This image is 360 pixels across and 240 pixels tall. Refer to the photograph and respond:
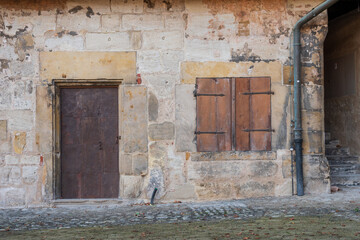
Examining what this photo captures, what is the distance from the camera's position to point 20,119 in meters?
6.40

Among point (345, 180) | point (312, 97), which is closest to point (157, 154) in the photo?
point (312, 97)

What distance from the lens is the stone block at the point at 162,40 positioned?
6480mm

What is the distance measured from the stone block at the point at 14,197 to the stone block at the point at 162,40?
9.60 feet

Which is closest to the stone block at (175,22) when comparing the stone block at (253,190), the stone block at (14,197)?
the stone block at (253,190)

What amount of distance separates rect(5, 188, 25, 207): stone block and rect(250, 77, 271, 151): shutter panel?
143 inches

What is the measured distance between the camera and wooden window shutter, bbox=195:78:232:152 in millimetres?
6457

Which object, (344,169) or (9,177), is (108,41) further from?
(344,169)

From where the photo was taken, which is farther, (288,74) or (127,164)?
(288,74)

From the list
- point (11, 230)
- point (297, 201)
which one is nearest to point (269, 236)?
point (297, 201)

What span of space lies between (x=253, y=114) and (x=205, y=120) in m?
0.75

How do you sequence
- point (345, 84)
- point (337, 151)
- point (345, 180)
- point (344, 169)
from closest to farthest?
point (345, 180) → point (344, 169) → point (337, 151) → point (345, 84)

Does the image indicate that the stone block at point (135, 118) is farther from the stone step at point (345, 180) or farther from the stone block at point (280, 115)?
the stone step at point (345, 180)

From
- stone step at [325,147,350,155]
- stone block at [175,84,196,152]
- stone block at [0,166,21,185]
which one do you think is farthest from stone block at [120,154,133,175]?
stone step at [325,147,350,155]

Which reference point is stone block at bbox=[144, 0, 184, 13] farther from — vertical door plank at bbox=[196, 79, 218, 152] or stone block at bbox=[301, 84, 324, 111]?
stone block at bbox=[301, 84, 324, 111]
